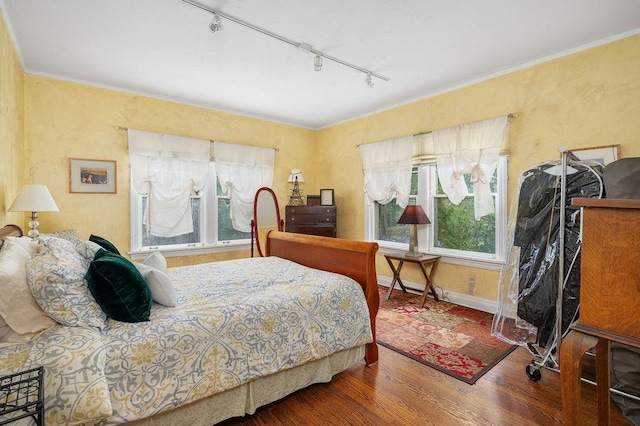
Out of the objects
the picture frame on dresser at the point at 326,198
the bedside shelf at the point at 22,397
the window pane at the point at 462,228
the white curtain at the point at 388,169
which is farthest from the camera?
the picture frame on dresser at the point at 326,198

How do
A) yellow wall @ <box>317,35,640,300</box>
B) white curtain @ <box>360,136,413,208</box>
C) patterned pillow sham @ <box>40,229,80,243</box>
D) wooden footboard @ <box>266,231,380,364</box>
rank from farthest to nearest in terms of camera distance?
1. white curtain @ <box>360,136,413,208</box>
2. patterned pillow sham @ <box>40,229,80,243</box>
3. yellow wall @ <box>317,35,640,300</box>
4. wooden footboard @ <box>266,231,380,364</box>

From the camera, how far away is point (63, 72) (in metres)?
3.31

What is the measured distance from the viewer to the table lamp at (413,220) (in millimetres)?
3844

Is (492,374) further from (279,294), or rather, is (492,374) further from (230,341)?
(230,341)

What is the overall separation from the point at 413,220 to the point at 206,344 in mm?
2878

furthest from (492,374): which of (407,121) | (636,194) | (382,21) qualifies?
(407,121)

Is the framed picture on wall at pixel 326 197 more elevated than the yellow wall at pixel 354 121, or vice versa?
the yellow wall at pixel 354 121

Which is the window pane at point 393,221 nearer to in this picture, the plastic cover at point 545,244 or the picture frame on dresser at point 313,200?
the picture frame on dresser at point 313,200

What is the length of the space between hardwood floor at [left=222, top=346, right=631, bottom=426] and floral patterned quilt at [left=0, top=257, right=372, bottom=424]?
0.28 m

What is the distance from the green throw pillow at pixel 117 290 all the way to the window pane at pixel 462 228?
135 inches

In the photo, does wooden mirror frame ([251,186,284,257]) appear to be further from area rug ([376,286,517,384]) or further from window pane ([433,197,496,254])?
window pane ([433,197,496,254])

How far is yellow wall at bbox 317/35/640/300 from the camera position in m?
2.61

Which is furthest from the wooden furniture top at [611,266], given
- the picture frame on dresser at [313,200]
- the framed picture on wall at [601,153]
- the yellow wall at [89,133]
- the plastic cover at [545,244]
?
the yellow wall at [89,133]

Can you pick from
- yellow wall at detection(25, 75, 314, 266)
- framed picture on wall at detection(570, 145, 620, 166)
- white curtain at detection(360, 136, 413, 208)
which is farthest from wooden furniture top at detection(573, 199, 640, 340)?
yellow wall at detection(25, 75, 314, 266)
